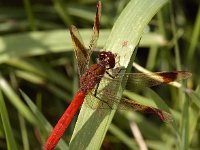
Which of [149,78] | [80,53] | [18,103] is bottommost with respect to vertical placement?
[18,103]

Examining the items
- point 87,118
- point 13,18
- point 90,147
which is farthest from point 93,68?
point 13,18

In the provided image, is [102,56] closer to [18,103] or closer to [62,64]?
[18,103]

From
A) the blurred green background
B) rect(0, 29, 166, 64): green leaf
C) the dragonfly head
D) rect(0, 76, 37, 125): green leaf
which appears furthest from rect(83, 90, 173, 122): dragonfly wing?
rect(0, 29, 166, 64): green leaf

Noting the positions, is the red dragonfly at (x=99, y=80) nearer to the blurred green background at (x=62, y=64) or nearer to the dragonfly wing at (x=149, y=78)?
the dragonfly wing at (x=149, y=78)

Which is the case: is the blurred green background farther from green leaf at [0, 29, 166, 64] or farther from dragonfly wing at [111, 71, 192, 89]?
dragonfly wing at [111, 71, 192, 89]

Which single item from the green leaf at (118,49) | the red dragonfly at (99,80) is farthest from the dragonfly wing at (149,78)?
the green leaf at (118,49)

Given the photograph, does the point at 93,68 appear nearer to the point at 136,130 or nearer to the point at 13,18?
the point at 136,130

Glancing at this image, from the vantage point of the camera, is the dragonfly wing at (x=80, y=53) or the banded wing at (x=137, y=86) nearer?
the banded wing at (x=137, y=86)

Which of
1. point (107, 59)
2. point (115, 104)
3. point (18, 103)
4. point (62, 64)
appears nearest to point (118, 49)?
point (107, 59)
